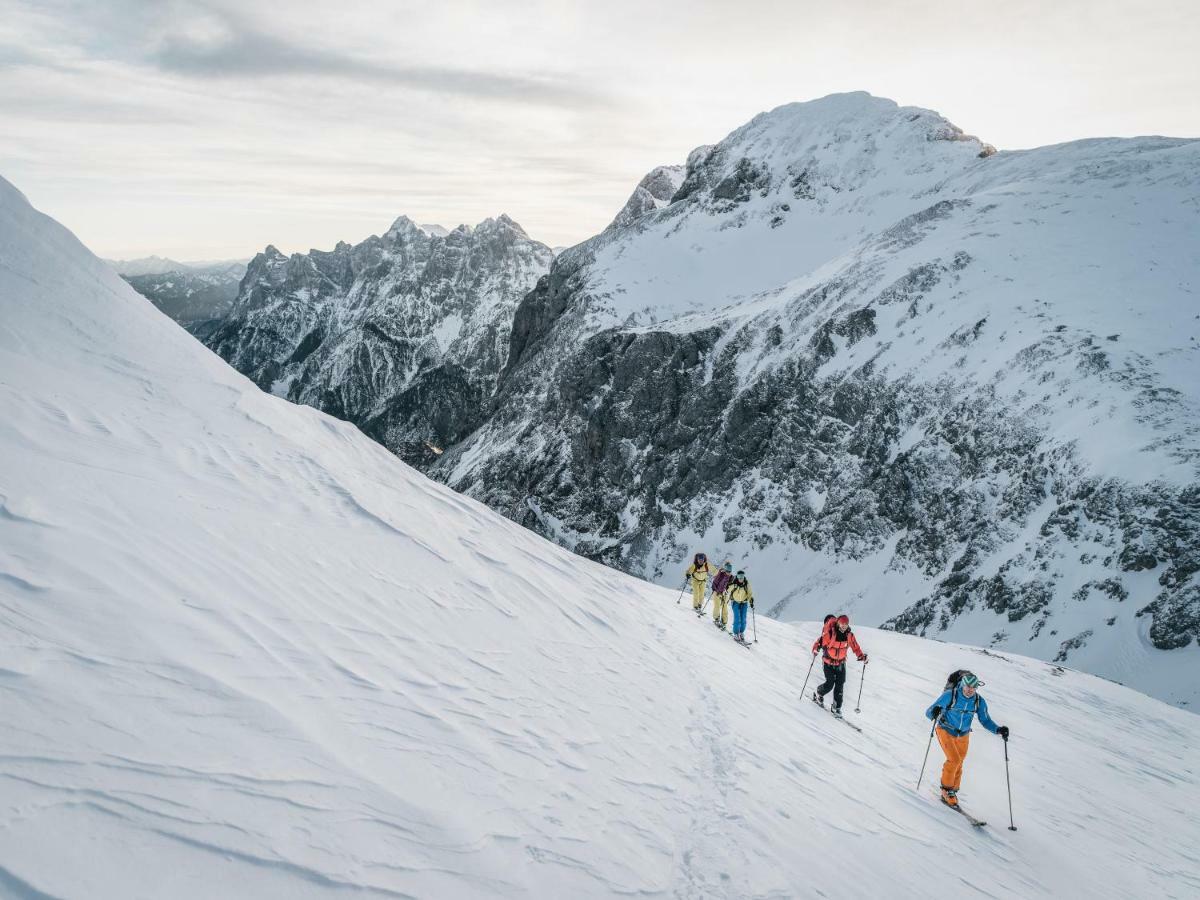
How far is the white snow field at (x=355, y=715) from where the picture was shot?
4.10m

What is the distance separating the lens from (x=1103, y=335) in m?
33.6

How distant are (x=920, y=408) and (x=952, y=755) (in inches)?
1395

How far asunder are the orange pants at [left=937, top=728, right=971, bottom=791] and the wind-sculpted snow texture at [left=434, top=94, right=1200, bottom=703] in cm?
1802

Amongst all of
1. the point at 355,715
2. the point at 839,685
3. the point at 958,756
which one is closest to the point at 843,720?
the point at 839,685

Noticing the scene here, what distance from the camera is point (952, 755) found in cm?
895

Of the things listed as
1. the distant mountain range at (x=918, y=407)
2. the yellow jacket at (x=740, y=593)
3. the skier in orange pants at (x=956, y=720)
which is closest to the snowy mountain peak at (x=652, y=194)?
the distant mountain range at (x=918, y=407)

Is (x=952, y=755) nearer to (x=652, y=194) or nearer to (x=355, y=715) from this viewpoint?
(x=355, y=715)

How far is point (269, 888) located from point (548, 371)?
8357 cm

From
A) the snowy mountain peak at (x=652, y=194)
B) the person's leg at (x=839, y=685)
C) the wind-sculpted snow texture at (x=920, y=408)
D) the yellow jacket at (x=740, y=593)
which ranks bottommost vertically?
the person's leg at (x=839, y=685)

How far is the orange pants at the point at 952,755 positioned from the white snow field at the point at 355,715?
1.66 ft

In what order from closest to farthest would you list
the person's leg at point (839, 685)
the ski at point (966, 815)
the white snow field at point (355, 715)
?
the white snow field at point (355, 715) → the ski at point (966, 815) → the person's leg at point (839, 685)

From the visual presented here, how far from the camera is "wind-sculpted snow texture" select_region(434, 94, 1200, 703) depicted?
→ 2688cm

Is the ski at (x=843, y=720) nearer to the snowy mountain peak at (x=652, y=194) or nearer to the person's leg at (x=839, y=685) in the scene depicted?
the person's leg at (x=839, y=685)

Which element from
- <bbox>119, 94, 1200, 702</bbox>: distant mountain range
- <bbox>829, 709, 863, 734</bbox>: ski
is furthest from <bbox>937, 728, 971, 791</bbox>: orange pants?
<bbox>119, 94, 1200, 702</bbox>: distant mountain range
